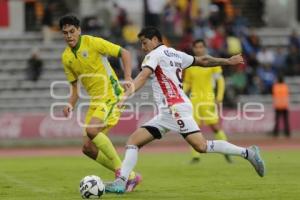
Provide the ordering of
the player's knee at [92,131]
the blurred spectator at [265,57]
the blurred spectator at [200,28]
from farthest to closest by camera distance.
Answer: the blurred spectator at [265,57] < the blurred spectator at [200,28] < the player's knee at [92,131]

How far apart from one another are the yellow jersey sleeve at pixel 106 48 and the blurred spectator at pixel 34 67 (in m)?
16.9

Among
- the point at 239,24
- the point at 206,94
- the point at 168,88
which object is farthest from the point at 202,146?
the point at 239,24

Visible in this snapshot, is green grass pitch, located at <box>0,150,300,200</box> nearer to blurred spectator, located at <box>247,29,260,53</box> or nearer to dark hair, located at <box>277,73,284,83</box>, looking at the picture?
dark hair, located at <box>277,73,284,83</box>

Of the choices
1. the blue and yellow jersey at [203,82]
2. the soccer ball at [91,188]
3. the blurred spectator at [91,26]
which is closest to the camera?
the soccer ball at [91,188]

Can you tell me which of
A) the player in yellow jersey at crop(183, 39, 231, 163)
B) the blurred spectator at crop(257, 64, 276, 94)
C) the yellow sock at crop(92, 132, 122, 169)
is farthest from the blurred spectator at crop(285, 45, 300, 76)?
the yellow sock at crop(92, 132, 122, 169)

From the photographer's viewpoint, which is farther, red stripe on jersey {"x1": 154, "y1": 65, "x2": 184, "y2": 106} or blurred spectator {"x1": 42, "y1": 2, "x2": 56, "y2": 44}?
blurred spectator {"x1": 42, "y1": 2, "x2": 56, "y2": 44}

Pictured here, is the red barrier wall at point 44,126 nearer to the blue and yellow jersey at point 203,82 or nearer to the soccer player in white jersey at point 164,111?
the blue and yellow jersey at point 203,82

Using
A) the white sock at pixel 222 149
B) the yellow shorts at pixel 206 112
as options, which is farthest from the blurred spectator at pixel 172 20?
the white sock at pixel 222 149

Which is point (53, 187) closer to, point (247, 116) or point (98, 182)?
point (98, 182)

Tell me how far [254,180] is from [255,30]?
827 inches

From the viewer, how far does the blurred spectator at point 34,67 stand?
29.5 metres

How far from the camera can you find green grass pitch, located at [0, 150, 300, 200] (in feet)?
39.5

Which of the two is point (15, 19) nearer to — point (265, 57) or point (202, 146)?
point (265, 57)

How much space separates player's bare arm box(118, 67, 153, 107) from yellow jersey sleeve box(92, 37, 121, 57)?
1.16 m
